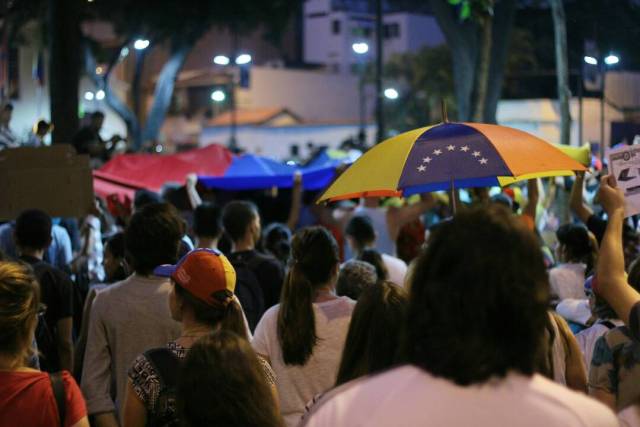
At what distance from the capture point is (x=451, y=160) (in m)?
5.52

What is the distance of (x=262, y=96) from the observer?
72.5 metres

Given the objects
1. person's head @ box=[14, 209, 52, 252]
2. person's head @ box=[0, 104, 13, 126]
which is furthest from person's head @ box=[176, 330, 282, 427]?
person's head @ box=[0, 104, 13, 126]

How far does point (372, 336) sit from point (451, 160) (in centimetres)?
195

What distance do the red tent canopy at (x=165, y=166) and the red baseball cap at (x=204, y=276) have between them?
377 inches

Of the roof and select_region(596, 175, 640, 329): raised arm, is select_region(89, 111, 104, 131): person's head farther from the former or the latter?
the roof

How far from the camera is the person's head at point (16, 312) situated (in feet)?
12.3

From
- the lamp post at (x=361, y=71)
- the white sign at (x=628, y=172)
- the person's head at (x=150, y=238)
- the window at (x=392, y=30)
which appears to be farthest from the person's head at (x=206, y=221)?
the window at (x=392, y=30)

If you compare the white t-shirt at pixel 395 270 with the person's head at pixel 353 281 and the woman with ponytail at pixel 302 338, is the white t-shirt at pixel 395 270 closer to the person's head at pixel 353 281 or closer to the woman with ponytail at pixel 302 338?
the person's head at pixel 353 281

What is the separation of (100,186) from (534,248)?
10456 millimetres

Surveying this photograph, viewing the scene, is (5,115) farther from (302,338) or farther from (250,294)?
(302,338)

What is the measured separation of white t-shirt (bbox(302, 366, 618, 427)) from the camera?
2.30 metres

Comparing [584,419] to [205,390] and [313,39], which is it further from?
[313,39]

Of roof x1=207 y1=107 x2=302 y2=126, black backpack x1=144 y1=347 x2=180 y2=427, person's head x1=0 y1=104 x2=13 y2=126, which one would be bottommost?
roof x1=207 y1=107 x2=302 y2=126

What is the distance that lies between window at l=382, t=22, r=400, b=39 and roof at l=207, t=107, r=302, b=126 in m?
10.3
